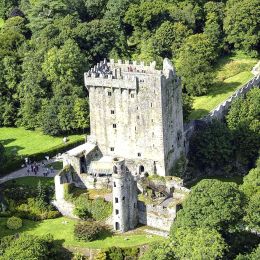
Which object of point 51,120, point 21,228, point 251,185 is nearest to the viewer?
→ point 251,185

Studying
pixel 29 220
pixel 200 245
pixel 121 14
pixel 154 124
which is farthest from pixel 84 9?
pixel 200 245

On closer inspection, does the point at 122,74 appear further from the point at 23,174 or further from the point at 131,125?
the point at 23,174

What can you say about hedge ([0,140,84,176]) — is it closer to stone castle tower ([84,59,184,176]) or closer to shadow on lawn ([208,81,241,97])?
stone castle tower ([84,59,184,176])

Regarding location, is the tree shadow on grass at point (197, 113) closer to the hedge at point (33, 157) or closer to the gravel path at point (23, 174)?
the hedge at point (33, 157)

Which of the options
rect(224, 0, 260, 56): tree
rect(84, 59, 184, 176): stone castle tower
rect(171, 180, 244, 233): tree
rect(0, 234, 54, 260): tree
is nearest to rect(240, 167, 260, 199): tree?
rect(171, 180, 244, 233): tree

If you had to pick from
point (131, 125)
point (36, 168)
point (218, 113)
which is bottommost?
point (36, 168)

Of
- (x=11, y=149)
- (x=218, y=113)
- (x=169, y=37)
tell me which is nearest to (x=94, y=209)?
(x=11, y=149)
